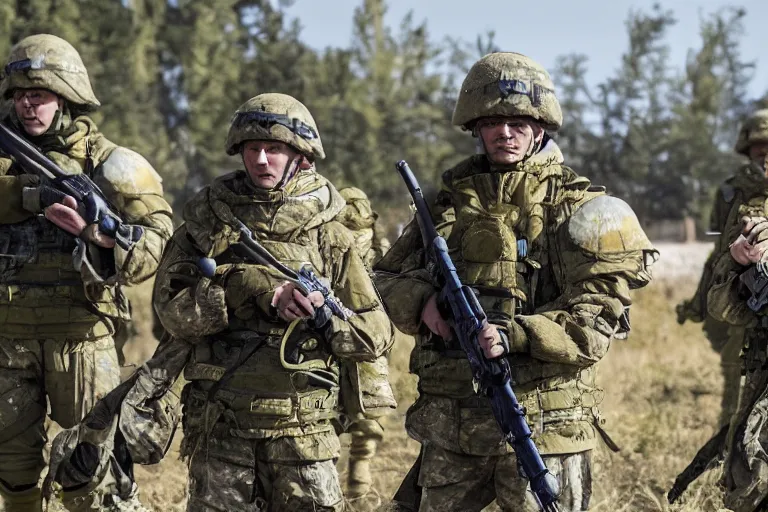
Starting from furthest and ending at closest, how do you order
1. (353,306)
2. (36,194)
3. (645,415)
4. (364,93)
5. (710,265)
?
(364,93) < (645,415) < (710,265) < (36,194) < (353,306)

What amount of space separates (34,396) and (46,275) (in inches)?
25.8

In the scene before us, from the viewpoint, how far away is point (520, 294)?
558cm

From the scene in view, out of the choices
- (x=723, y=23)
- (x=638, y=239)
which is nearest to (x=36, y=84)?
(x=638, y=239)

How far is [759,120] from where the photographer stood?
29.0 feet

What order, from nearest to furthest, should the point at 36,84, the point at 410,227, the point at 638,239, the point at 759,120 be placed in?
the point at 638,239, the point at 410,227, the point at 36,84, the point at 759,120

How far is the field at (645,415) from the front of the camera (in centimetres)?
867

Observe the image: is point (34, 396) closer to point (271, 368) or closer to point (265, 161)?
point (271, 368)

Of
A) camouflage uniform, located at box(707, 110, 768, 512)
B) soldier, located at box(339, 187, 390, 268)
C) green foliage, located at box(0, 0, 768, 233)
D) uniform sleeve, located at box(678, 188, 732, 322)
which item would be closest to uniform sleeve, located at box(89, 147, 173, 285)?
soldier, located at box(339, 187, 390, 268)

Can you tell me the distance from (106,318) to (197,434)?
167 cm

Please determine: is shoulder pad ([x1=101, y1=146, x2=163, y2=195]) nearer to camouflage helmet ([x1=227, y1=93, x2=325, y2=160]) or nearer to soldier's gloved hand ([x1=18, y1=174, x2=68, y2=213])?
soldier's gloved hand ([x1=18, y1=174, x2=68, y2=213])

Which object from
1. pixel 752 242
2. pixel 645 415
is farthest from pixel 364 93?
pixel 752 242

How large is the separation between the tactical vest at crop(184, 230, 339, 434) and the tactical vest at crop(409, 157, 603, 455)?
1.56 feet

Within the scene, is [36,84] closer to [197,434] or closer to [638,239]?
[197,434]

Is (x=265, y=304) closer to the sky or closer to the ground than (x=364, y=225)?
closer to the ground
